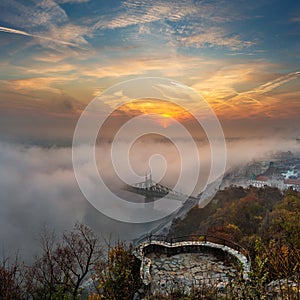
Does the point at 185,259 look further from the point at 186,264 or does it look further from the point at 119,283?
the point at 119,283

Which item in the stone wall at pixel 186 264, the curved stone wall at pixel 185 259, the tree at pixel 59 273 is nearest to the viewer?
the stone wall at pixel 186 264

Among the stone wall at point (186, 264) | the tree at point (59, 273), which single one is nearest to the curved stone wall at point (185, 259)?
the stone wall at point (186, 264)

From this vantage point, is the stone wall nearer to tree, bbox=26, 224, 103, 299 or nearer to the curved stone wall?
the curved stone wall

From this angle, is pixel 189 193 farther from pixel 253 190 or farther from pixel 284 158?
pixel 253 190

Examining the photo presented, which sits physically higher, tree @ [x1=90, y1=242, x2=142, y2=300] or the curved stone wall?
the curved stone wall

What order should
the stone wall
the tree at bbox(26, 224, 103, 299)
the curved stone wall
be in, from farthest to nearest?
the tree at bbox(26, 224, 103, 299), the curved stone wall, the stone wall

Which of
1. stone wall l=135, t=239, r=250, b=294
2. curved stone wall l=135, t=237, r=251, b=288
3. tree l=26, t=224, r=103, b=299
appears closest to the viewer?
stone wall l=135, t=239, r=250, b=294

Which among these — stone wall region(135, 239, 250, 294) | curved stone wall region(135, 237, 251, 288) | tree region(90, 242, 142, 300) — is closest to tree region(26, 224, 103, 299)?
tree region(90, 242, 142, 300)

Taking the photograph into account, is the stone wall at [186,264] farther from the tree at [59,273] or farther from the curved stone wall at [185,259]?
the tree at [59,273]

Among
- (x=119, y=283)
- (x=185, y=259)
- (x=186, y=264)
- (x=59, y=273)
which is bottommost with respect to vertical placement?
(x=59, y=273)

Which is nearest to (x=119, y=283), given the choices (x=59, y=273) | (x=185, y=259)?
(x=185, y=259)

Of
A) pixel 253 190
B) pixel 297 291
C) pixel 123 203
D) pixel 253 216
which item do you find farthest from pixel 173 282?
pixel 123 203
